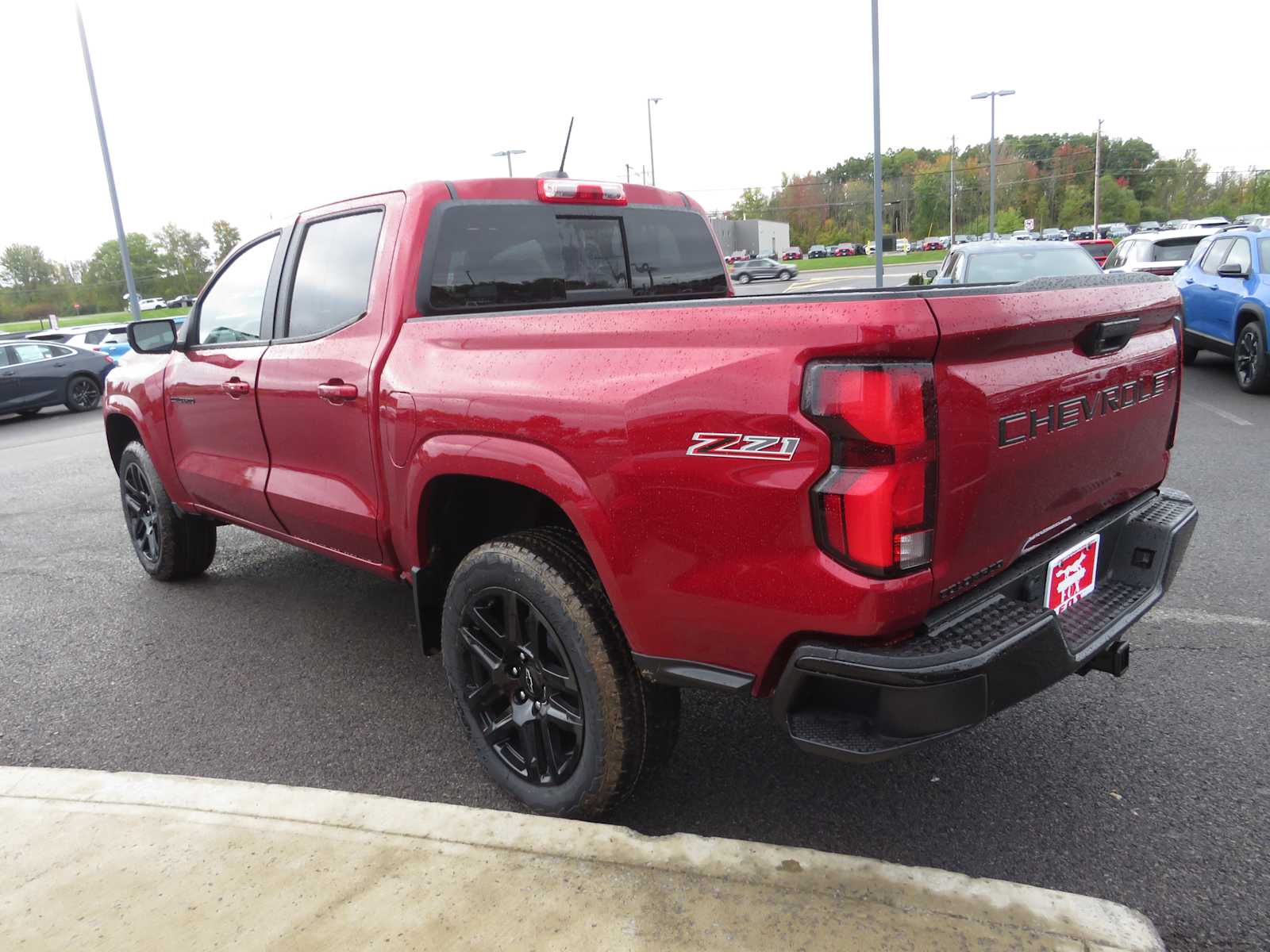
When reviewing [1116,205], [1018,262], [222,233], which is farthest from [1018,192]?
[1018,262]

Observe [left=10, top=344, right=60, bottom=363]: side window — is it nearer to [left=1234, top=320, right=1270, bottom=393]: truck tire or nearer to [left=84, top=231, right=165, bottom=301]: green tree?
[left=1234, top=320, right=1270, bottom=393]: truck tire

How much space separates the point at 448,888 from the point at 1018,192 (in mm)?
112862

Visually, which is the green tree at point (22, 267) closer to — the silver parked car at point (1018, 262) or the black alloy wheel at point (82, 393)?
the black alloy wheel at point (82, 393)

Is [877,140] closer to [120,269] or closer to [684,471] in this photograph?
[684,471]

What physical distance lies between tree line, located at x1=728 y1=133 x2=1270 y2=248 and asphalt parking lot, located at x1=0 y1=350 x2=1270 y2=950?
9583 centimetres

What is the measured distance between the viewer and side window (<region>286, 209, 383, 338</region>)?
10.7 ft

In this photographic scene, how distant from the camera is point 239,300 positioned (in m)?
4.13

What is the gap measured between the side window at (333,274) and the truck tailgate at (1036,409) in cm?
211

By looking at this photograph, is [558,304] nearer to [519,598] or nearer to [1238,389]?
[519,598]

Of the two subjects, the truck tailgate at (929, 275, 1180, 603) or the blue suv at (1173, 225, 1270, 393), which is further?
the blue suv at (1173, 225, 1270, 393)

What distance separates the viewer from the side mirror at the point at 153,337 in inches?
171

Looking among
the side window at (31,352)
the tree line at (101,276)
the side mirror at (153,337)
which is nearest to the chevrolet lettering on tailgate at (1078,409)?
the side mirror at (153,337)

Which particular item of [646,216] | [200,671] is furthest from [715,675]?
[200,671]

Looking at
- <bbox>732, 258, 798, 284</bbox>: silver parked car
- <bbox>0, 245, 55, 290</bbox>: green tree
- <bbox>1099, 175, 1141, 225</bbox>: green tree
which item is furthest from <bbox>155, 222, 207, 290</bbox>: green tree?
<bbox>1099, 175, 1141, 225</bbox>: green tree
